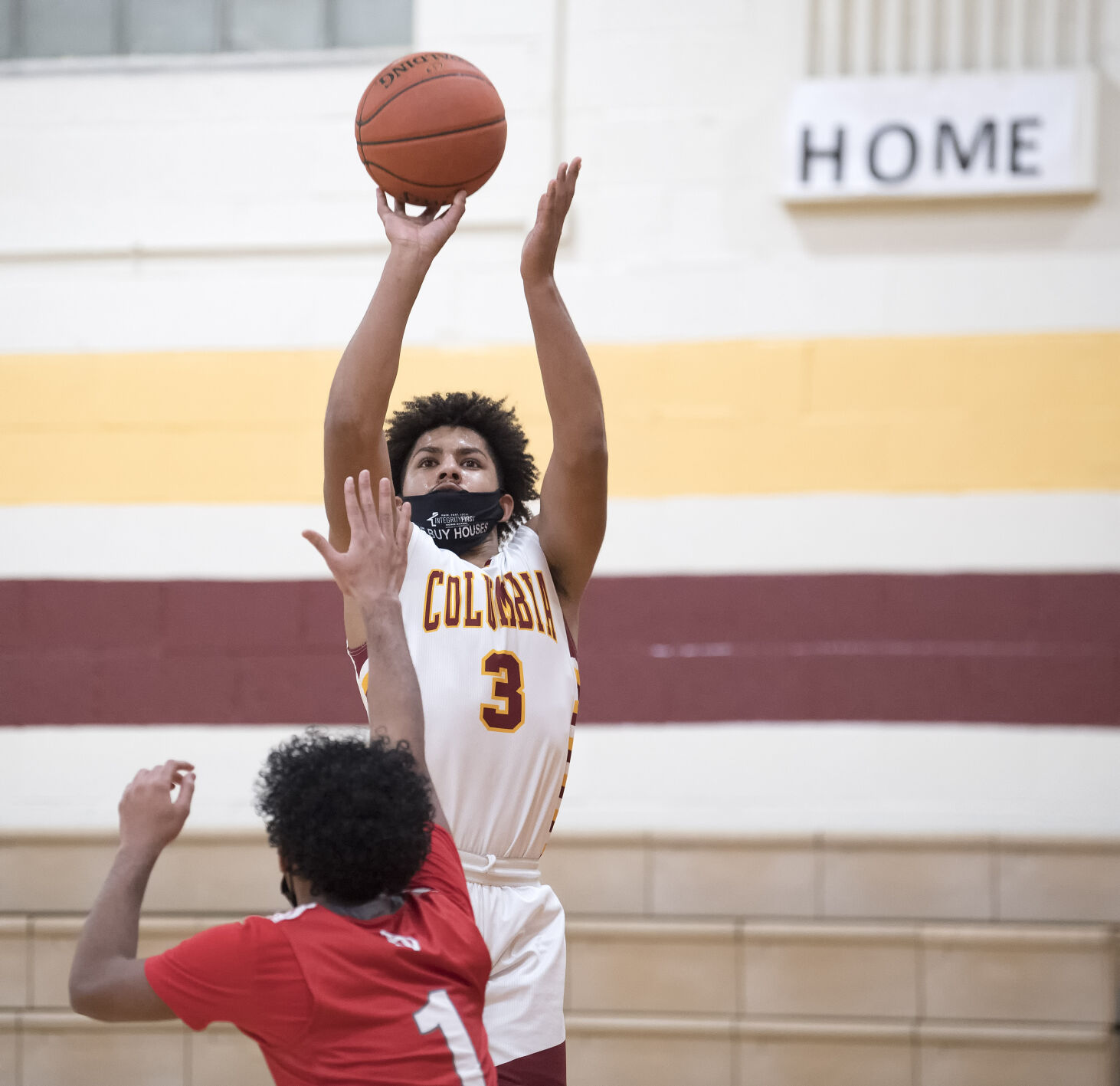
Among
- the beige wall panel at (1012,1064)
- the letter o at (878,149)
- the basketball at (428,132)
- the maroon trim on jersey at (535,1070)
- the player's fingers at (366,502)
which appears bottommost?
the beige wall panel at (1012,1064)

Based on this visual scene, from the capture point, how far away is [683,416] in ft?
15.3

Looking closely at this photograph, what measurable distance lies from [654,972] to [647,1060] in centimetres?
27

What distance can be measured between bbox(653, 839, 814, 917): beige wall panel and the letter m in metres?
2.38

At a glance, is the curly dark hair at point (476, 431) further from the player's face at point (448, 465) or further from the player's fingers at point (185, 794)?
the player's fingers at point (185, 794)

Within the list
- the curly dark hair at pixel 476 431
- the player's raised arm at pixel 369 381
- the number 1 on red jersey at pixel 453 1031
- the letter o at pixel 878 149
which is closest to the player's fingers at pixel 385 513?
the player's raised arm at pixel 369 381

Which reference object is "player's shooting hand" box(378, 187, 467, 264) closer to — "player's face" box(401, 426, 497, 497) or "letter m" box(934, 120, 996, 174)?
"player's face" box(401, 426, 497, 497)

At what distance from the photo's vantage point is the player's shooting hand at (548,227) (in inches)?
93.8

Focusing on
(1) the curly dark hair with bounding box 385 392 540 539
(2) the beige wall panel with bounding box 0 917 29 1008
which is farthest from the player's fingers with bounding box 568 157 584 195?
(2) the beige wall panel with bounding box 0 917 29 1008

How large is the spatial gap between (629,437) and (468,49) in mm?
1537

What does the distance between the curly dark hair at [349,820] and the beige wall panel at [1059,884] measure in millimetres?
3099

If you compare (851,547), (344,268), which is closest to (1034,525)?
(851,547)

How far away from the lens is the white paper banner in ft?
14.8

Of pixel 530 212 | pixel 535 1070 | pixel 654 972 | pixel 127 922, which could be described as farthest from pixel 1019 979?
pixel 127 922

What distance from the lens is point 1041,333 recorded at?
4.56m
